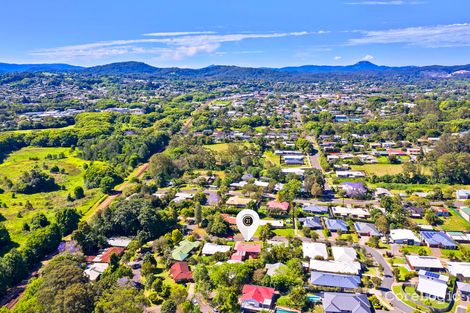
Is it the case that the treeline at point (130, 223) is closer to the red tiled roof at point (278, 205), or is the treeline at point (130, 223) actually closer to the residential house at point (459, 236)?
the red tiled roof at point (278, 205)

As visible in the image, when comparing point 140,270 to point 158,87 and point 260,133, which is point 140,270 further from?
point 158,87

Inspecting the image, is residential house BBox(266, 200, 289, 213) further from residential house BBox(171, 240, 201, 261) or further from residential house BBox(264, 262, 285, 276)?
residential house BBox(264, 262, 285, 276)

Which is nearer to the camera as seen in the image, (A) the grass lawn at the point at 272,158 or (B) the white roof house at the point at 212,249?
(B) the white roof house at the point at 212,249

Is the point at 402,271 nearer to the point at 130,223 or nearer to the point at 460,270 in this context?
the point at 460,270

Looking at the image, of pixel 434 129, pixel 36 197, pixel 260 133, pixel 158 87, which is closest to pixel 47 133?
pixel 36 197

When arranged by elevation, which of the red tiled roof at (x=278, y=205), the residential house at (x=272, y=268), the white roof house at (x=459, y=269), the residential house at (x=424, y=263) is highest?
the red tiled roof at (x=278, y=205)

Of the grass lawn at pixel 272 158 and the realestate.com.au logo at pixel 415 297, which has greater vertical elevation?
the grass lawn at pixel 272 158

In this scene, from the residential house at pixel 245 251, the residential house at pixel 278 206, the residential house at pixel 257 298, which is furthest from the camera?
the residential house at pixel 278 206

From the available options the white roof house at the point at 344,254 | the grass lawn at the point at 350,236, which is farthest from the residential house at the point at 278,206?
the white roof house at the point at 344,254
